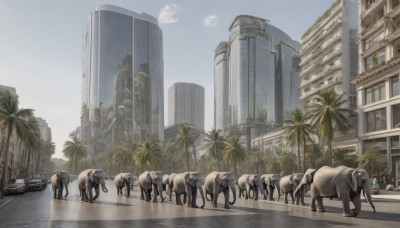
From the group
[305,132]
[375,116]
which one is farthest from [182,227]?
[375,116]

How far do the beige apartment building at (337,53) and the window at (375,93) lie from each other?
424 inches

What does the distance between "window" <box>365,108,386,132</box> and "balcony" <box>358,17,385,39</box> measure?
38.6 feet

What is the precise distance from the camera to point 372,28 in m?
61.3

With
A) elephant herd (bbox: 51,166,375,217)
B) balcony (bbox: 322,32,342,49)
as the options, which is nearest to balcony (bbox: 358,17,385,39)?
balcony (bbox: 322,32,342,49)

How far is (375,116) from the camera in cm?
5872

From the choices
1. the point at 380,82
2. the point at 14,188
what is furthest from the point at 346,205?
the point at 380,82

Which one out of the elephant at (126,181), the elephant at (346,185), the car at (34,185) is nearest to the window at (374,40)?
the elephant at (126,181)

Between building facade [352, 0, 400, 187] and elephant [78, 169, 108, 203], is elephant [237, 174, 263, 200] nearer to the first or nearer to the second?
elephant [78, 169, 108, 203]

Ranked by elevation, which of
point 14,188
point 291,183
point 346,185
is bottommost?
point 14,188

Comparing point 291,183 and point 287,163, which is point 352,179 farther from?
point 287,163

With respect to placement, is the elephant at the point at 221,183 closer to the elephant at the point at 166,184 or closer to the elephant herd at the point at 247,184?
the elephant herd at the point at 247,184

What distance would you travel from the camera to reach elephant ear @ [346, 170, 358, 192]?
818 inches

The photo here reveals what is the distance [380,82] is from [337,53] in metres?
24.3

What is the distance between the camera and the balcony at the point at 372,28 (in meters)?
58.8
